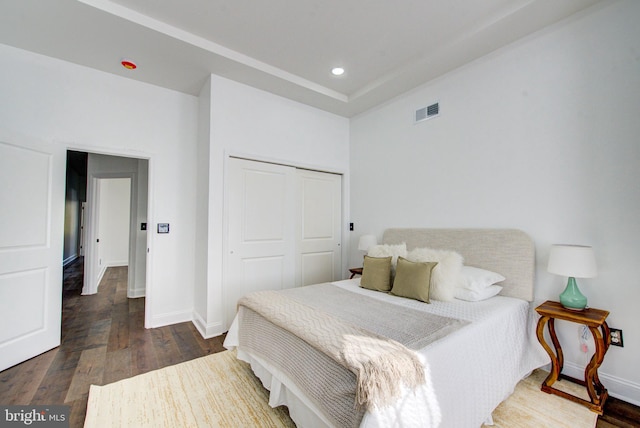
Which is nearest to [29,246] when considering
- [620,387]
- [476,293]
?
[476,293]

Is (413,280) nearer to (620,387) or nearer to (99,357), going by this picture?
(620,387)

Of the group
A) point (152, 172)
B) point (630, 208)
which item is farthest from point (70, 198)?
point (630, 208)

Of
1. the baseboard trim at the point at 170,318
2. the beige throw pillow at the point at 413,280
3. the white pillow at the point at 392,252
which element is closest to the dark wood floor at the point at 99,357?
the baseboard trim at the point at 170,318

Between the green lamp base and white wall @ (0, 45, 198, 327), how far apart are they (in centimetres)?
375

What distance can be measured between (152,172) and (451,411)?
3.58 metres

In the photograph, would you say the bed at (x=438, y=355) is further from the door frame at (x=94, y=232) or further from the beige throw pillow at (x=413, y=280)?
the door frame at (x=94, y=232)

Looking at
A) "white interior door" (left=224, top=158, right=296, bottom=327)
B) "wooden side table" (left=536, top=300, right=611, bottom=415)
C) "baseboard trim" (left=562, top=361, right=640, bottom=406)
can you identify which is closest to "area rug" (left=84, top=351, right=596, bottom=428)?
"wooden side table" (left=536, top=300, right=611, bottom=415)

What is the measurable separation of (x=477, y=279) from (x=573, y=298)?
605 millimetres

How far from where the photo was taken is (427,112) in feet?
10.7

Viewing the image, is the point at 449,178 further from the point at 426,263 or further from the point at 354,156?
the point at 354,156

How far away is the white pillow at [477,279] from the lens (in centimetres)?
230

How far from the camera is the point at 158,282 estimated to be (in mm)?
3301

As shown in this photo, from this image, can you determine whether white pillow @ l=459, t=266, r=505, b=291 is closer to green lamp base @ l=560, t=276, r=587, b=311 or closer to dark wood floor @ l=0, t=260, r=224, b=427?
green lamp base @ l=560, t=276, r=587, b=311

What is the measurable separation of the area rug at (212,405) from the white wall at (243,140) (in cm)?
90
